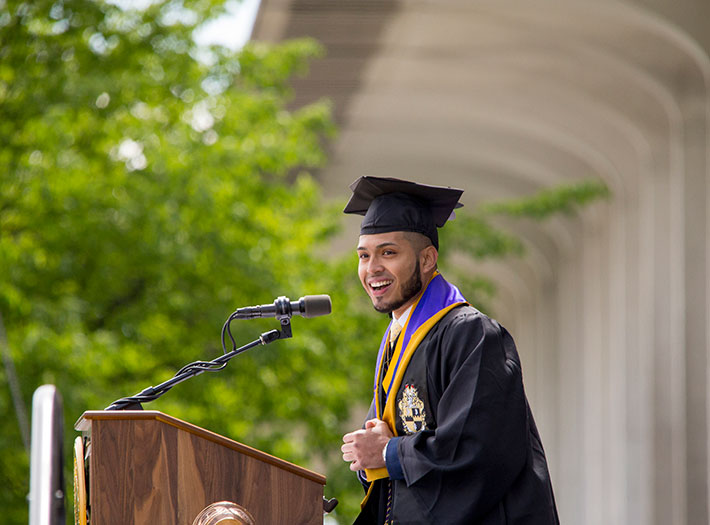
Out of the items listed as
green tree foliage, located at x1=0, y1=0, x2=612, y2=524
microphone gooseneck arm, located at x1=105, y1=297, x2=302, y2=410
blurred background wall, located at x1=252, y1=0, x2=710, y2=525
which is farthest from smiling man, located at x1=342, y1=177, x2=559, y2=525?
blurred background wall, located at x1=252, y1=0, x2=710, y2=525

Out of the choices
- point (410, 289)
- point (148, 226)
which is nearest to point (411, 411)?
point (410, 289)

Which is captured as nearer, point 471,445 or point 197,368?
point 471,445

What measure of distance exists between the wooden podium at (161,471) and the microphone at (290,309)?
18.8 inches

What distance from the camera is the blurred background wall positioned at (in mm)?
13688

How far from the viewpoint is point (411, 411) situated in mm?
3361

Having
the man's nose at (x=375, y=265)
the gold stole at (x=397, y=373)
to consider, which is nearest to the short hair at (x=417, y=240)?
the man's nose at (x=375, y=265)

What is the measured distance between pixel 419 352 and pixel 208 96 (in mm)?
7707

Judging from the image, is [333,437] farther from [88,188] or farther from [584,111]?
[584,111]

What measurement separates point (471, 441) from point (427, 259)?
67 cm

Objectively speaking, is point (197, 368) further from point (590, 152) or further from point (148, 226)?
point (590, 152)

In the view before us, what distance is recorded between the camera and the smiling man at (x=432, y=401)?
125 inches

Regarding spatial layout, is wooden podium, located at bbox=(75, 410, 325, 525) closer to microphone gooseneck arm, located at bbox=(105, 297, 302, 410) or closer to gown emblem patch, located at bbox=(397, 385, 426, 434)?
microphone gooseneck arm, located at bbox=(105, 297, 302, 410)

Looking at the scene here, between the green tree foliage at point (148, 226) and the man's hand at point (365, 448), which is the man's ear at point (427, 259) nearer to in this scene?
the man's hand at point (365, 448)

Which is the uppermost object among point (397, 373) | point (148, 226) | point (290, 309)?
point (148, 226)
